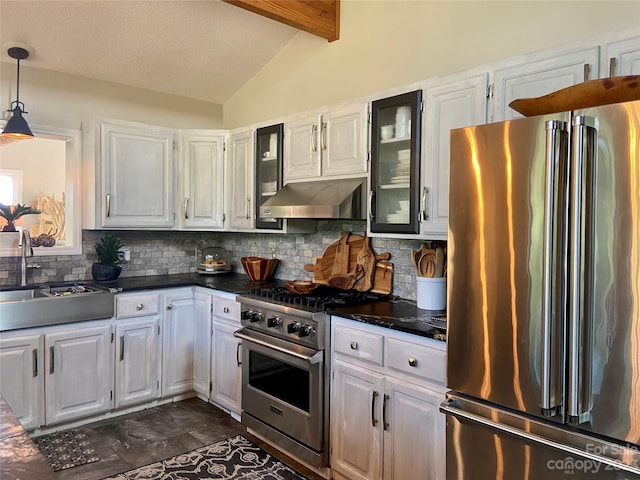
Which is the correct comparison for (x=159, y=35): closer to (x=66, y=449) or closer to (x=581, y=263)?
(x=66, y=449)

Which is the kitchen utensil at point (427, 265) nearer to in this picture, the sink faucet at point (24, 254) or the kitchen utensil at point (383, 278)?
the kitchen utensil at point (383, 278)

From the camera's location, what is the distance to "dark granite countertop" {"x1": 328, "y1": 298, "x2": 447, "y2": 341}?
211 centimetres

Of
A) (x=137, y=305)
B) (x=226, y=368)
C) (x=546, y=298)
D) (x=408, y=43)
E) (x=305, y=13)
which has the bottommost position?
(x=226, y=368)

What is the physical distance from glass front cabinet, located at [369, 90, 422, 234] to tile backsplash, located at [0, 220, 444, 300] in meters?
0.34

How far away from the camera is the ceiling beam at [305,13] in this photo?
10.0 feet

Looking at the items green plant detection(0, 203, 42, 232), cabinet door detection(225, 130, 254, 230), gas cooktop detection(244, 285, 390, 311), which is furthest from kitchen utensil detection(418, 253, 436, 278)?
green plant detection(0, 203, 42, 232)

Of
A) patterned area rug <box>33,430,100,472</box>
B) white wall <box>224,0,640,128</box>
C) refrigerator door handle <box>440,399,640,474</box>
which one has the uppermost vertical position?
white wall <box>224,0,640,128</box>

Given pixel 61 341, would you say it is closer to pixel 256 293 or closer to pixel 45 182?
pixel 256 293

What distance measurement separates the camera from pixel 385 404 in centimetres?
227

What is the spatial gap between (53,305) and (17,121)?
1.30 m

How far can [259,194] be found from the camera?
11.9ft

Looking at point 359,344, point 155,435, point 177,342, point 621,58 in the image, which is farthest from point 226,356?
point 621,58

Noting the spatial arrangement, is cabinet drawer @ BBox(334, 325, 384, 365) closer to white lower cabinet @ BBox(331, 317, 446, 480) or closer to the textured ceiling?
white lower cabinet @ BBox(331, 317, 446, 480)

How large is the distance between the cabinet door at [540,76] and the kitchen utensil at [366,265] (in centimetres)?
122
